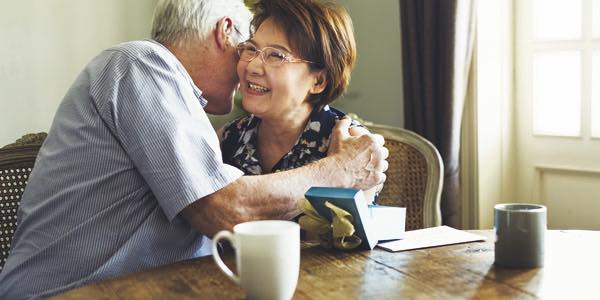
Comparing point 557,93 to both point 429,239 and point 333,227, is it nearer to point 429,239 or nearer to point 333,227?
point 429,239

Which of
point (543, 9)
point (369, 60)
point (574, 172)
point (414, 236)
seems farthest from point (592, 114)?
point (414, 236)

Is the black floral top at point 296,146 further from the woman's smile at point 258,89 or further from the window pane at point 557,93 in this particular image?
the window pane at point 557,93

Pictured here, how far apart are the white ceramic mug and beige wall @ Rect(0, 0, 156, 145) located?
7.36 ft

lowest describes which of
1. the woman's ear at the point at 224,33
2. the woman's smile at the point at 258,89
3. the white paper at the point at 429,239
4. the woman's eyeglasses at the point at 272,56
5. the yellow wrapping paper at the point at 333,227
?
the white paper at the point at 429,239

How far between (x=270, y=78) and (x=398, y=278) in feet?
2.30

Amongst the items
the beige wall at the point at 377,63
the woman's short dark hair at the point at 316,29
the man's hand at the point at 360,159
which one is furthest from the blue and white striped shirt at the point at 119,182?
the beige wall at the point at 377,63

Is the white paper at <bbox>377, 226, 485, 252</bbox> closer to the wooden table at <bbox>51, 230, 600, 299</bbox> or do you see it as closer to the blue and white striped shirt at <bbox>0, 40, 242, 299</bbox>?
the wooden table at <bbox>51, 230, 600, 299</bbox>

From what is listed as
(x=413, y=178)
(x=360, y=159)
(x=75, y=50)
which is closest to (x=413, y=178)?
(x=413, y=178)

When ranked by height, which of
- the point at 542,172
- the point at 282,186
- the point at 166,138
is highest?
the point at 166,138

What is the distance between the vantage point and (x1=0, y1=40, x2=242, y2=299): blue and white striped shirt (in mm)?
1317

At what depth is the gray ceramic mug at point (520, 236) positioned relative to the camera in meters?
1.14

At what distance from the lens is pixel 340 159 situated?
1.53 m

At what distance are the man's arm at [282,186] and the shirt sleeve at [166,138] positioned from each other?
3 cm

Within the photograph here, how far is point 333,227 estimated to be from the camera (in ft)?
4.24
